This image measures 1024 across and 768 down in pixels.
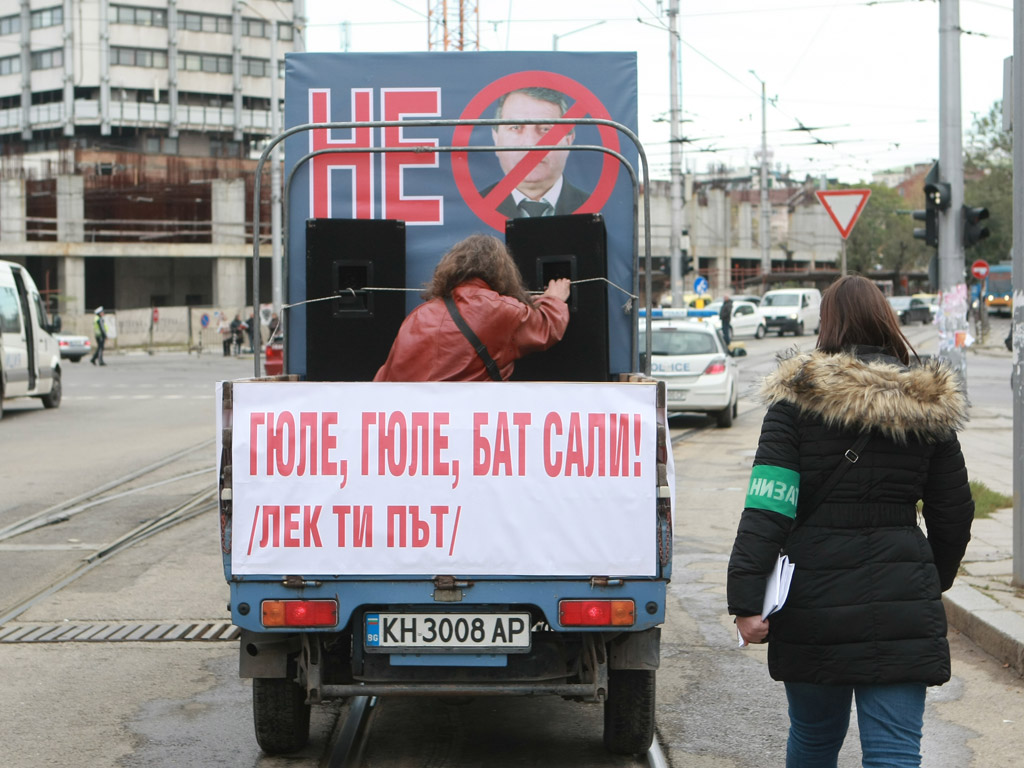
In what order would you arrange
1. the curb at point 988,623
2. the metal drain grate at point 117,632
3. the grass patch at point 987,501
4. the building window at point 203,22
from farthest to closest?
the building window at point 203,22 → the grass patch at point 987,501 → the metal drain grate at point 117,632 → the curb at point 988,623

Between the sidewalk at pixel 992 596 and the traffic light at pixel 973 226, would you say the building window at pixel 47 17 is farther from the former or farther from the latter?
the sidewalk at pixel 992 596

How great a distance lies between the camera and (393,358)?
4.87 metres

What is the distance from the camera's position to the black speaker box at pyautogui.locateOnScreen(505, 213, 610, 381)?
6148 mm

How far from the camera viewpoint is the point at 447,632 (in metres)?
4.25

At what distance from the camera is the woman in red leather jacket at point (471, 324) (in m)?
4.79

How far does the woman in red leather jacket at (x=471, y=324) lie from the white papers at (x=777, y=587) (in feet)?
5.94

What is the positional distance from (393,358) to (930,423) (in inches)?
86.6

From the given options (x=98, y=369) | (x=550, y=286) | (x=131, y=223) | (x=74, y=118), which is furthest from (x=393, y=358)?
(x=74, y=118)

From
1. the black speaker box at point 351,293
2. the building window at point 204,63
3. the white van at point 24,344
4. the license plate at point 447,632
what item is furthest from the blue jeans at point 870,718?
the building window at point 204,63

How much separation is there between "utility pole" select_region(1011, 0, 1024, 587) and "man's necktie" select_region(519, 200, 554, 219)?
256cm

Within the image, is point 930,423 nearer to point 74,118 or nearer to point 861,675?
point 861,675

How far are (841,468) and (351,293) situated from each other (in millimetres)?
3508

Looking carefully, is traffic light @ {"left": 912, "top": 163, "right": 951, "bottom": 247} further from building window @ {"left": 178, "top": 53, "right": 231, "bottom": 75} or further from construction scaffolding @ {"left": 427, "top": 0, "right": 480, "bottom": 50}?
building window @ {"left": 178, "top": 53, "right": 231, "bottom": 75}

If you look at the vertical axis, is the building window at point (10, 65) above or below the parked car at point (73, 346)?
above
